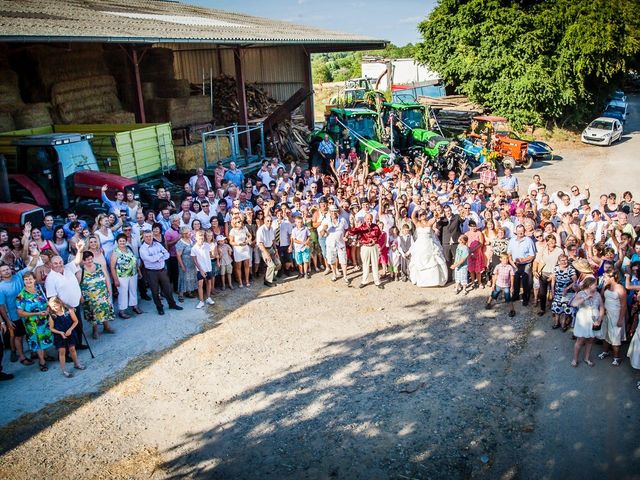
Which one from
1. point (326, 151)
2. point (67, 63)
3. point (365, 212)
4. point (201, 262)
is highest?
point (67, 63)

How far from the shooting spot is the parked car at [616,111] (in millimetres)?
30047

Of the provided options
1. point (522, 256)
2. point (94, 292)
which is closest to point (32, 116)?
point (94, 292)

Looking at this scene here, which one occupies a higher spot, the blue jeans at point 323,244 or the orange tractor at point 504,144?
the orange tractor at point 504,144

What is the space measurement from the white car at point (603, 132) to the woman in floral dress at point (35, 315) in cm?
2511

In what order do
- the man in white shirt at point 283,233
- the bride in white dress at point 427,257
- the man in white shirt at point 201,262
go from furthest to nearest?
1. the man in white shirt at point 283,233
2. the bride in white dress at point 427,257
3. the man in white shirt at point 201,262

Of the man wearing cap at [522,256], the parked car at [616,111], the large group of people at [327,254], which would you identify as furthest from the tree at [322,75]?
the man wearing cap at [522,256]

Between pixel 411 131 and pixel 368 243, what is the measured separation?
31.2 ft

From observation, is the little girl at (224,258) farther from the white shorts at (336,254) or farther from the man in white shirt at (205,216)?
the white shorts at (336,254)

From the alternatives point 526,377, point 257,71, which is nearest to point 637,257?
point 526,377

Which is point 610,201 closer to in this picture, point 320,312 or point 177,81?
point 320,312

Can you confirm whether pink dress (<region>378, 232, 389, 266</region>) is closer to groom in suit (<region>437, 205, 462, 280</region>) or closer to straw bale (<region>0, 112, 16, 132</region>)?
groom in suit (<region>437, 205, 462, 280</region>)

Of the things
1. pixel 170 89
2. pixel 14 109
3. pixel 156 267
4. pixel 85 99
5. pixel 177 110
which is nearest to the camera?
pixel 156 267

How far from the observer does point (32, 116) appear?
50.1 ft

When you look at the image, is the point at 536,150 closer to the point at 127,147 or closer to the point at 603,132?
the point at 603,132
